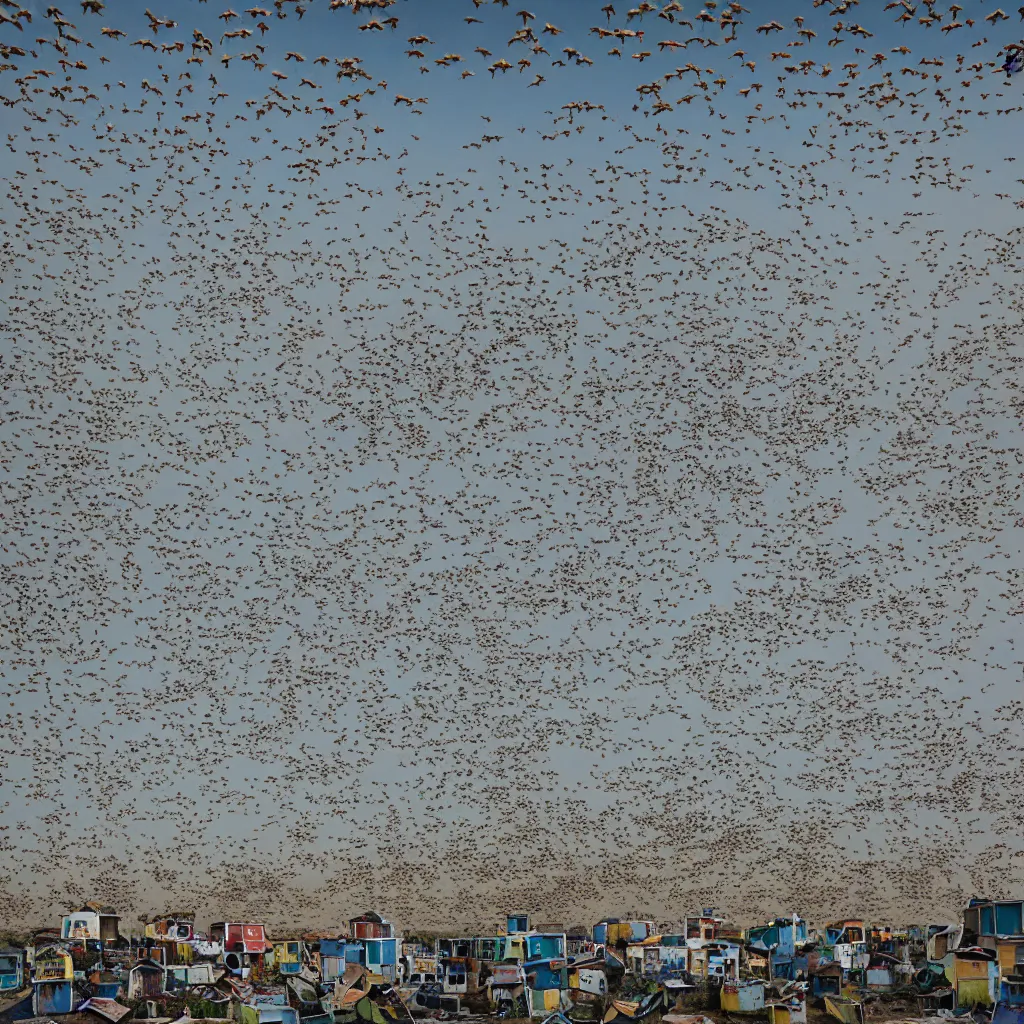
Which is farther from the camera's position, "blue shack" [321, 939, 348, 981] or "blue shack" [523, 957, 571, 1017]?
"blue shack" [321, 939, 348, 981]

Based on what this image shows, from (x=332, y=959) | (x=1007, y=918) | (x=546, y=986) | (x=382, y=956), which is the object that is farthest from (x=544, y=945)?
(x=1007, y=918)

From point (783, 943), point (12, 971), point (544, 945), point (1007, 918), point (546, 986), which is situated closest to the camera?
point (546, 986)

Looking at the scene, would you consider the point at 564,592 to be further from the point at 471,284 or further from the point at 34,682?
the point at 34,682

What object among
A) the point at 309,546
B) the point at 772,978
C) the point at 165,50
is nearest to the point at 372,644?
the point at 309,546

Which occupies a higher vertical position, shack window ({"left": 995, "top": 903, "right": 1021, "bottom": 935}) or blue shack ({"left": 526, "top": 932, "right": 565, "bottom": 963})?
shack window ({"left": 995, "top": 903, "right": 1021, "bottom": 935})

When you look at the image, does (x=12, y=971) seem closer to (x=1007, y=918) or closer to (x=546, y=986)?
(x=546, y=986)

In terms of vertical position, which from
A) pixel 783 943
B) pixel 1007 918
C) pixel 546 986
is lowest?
pixel 546 986

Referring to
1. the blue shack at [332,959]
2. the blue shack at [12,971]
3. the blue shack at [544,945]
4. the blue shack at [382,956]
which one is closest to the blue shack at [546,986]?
the blue shack at [544,945]

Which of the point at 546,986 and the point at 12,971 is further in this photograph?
the point at 12,971

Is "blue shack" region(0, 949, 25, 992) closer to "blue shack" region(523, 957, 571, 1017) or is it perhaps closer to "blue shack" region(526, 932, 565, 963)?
"blue shack" region(523, 957, 571, 1017)

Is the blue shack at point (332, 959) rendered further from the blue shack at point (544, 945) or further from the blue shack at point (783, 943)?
the blue shack at point (783, 943)

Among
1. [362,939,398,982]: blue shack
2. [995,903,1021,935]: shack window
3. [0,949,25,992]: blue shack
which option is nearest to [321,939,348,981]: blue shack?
[362,939,398,982]: blue shack
